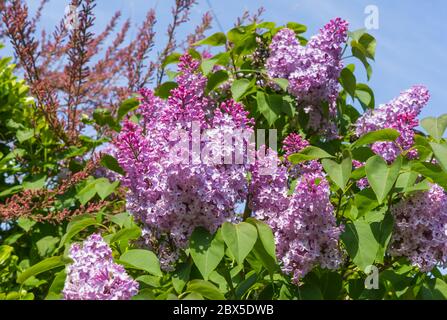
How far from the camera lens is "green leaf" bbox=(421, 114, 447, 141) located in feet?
6.47

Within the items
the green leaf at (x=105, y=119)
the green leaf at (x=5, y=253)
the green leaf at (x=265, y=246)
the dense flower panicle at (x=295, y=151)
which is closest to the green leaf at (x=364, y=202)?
the dense flower panicle at (x=295, y=151)

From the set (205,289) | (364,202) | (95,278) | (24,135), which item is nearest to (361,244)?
(364,202)

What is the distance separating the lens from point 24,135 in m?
3.33

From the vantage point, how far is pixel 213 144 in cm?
180

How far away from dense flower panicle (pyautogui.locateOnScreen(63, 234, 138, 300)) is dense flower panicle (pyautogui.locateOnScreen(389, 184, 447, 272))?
0.80 m

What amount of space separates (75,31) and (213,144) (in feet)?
5.11

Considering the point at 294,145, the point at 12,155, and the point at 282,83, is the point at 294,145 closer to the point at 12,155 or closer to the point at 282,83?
the point at 282,83

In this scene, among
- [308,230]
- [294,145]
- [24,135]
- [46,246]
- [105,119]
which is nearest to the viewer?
[308,230]

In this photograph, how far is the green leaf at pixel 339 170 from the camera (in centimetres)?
183

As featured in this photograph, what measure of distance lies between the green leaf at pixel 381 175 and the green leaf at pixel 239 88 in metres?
0.69

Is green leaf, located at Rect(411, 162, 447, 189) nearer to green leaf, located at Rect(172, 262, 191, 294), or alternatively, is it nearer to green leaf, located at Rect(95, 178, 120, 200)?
green leaf, located at Rect(172, 262, 191, 294)

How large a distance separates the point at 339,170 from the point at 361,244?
0.70 ft
